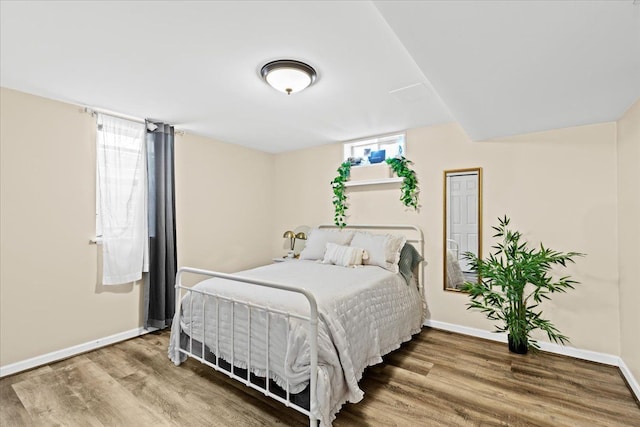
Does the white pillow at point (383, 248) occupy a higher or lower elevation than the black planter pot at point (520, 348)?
higher

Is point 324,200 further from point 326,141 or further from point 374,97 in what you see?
point 374,97

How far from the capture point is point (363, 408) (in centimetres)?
199

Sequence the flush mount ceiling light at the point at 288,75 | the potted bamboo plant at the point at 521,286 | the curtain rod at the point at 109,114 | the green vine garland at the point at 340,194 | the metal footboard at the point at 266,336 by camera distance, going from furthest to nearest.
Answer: the green vine garland at the point at 340,194 < the curtain rod at the point at 109,114 < the potted bamboo plant at the point at 521,286 < the flush mount ceiling light at the point at 288,75 < the metal footboard at the point at 266,336

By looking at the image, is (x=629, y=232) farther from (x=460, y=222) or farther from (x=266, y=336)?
(x=266, y=336)

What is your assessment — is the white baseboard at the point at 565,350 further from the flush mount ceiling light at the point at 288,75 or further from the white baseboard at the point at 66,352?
the white baseboard at the point at 66,352

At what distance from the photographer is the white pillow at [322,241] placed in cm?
365

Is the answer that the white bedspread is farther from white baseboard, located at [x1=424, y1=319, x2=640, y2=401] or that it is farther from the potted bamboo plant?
the potted bamboo plant

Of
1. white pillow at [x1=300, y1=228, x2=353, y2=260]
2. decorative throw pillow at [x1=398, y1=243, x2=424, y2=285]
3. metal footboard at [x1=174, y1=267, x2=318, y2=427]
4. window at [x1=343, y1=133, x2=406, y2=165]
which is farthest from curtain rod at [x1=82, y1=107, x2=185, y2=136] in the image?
decorative throw pillow at [x1=398, y1=243, x2=424, y2=285]

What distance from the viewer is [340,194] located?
13.5 ft

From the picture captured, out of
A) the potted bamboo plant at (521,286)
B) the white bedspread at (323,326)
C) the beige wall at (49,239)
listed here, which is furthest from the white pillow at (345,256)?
the beige wall at (49,239)

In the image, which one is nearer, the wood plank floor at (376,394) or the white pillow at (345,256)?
the wood plank floor at (376,394)

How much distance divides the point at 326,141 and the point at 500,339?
311 centimetres

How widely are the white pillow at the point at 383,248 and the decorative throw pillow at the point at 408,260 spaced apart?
71mm

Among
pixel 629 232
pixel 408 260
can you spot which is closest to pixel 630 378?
pixel 629 232
